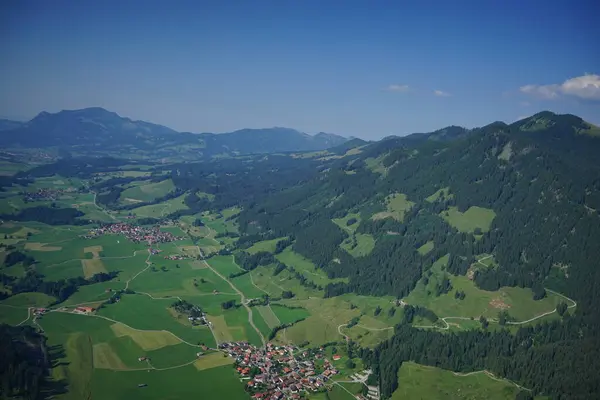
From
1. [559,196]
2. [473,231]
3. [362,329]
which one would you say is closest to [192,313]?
[362,329]

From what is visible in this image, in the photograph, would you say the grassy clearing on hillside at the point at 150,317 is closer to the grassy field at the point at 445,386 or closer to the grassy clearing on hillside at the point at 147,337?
the grassy clearing on hillside at the point at 147,337

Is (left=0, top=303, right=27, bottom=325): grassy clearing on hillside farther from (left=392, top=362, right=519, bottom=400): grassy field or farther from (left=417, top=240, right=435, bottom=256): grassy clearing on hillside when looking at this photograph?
(left=417, top=240, right=435, bottom=256): grassy clearing on hillside

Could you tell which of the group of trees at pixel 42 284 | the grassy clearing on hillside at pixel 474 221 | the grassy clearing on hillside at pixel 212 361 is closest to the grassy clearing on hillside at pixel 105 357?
the grassy clearing on hillside at pixel 212 361

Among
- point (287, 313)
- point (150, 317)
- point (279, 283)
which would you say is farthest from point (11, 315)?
point (279, 283)

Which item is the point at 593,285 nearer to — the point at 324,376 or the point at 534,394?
the point at 534,394

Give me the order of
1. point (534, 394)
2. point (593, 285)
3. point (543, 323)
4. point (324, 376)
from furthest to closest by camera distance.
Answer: point (593, 285) < point (543, 323) < point (324, 376) < point (534, 394)

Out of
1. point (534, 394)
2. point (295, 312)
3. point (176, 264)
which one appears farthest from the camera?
point (176, 264)

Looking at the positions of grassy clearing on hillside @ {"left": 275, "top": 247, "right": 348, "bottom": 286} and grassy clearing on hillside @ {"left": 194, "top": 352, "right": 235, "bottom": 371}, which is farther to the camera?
grassy clearing on hillside @ {"left": 275, "top": 247, "right": 348, "bottom": 286}

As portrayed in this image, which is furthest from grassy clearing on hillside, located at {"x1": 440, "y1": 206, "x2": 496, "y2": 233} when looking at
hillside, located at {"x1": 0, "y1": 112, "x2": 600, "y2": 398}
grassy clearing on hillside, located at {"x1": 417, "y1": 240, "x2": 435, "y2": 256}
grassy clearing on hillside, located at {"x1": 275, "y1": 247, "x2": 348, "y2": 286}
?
grassy clearing on hillside, located at {"x1": 275, "y1": 247, "x2": 348, "y2": 286}
